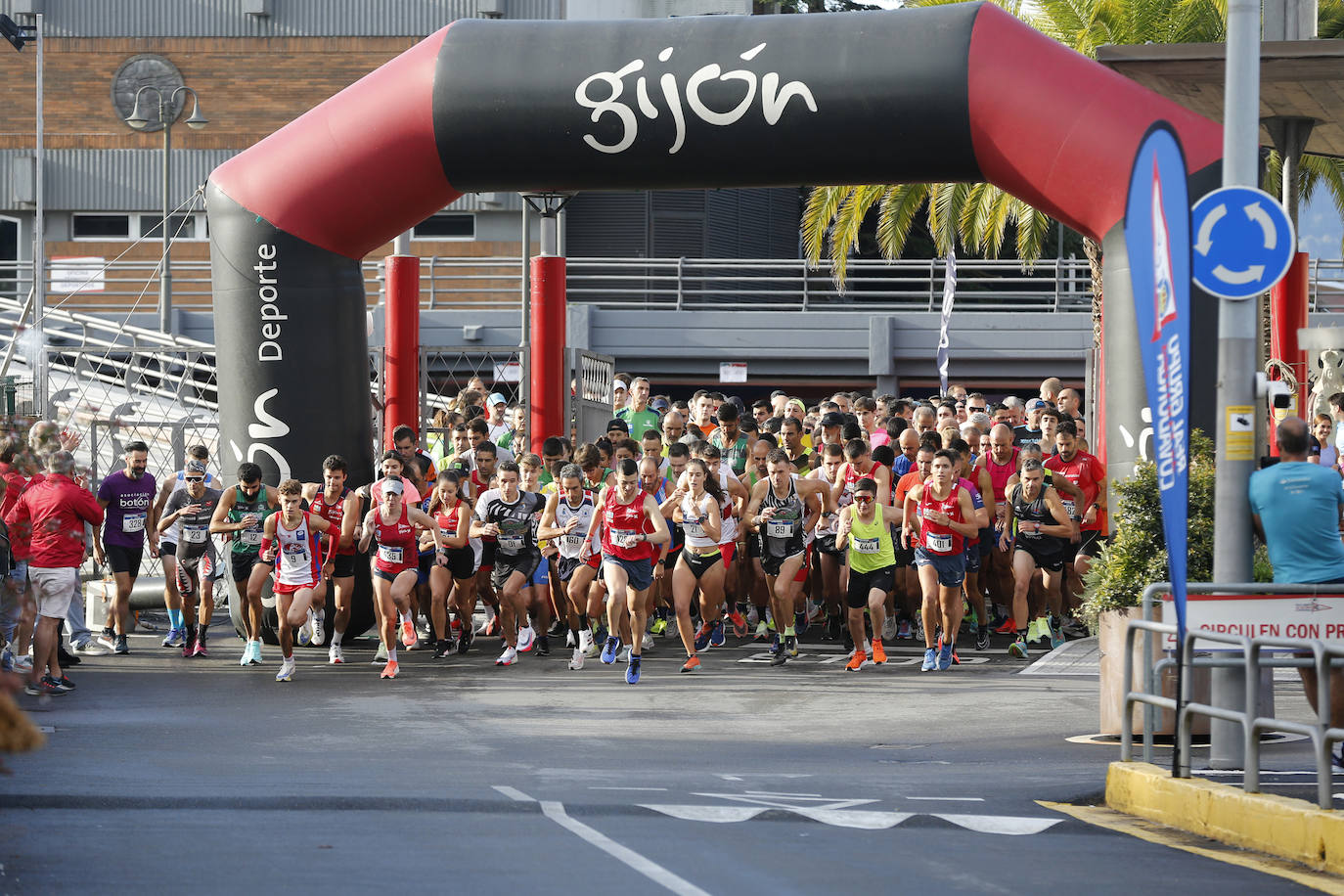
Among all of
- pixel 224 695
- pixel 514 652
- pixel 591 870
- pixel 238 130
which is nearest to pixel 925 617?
pixel 514 652

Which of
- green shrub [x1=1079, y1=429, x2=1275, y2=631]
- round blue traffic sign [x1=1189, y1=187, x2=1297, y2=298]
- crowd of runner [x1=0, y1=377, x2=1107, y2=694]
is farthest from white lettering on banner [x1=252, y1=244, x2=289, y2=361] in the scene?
round blue traffic sign [x1=1189, y1=187, x2=1297, y2=298]

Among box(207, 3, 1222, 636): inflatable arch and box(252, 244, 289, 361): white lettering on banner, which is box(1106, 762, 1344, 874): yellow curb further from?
box(252, 244, 289, 361): white lettering on banner

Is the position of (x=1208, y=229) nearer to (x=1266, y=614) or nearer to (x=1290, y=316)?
(x=1266, y=614)

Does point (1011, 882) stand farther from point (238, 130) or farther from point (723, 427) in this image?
point (238, 130)

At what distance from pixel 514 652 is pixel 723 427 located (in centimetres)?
325

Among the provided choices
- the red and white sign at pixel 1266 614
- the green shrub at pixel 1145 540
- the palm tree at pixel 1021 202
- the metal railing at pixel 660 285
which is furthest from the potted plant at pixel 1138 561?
the metal railing at pixel 660 285

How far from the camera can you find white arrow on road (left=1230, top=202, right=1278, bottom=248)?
8.59 metres

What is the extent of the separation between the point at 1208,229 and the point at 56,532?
900 centimetres

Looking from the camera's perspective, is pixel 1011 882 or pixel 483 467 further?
pixel 483 467

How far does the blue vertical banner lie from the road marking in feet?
8.86

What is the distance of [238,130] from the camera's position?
3656cm

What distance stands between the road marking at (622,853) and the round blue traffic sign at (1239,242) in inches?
148

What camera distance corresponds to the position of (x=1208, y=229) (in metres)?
8.70

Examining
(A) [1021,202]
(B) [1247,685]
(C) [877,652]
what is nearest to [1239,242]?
(B) [1247,685]
